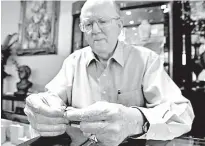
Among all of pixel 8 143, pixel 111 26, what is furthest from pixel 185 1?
pixel 8 143

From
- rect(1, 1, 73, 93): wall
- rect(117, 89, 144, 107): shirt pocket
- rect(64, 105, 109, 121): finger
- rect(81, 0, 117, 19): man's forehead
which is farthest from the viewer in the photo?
rect(1, 1, 73, 93): wall

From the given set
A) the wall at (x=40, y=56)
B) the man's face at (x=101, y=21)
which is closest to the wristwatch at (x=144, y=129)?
the man's face at (x=101, y=21)

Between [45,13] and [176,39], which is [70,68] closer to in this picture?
[45,13]

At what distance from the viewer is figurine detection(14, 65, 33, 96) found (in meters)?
0.90

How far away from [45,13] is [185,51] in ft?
3.13

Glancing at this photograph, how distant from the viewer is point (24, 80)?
92 centimetres

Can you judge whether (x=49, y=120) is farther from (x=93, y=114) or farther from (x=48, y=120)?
(x=93, y=114)

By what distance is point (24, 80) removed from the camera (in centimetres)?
92

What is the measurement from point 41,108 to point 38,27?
570 mm

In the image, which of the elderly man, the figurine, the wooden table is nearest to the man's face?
the elderly man

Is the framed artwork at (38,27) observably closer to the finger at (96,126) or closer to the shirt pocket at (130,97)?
the shirt pocket at (130,97)

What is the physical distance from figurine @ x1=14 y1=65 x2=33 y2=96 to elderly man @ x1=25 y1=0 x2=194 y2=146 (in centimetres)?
23

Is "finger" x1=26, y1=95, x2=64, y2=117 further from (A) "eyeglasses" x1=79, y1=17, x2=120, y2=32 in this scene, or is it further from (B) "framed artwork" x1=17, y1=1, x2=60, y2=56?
(B) "framed artwork" x1=17, y1=1, x2=60, y2=56

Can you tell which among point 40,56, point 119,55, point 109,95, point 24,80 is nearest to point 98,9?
point 119,55
